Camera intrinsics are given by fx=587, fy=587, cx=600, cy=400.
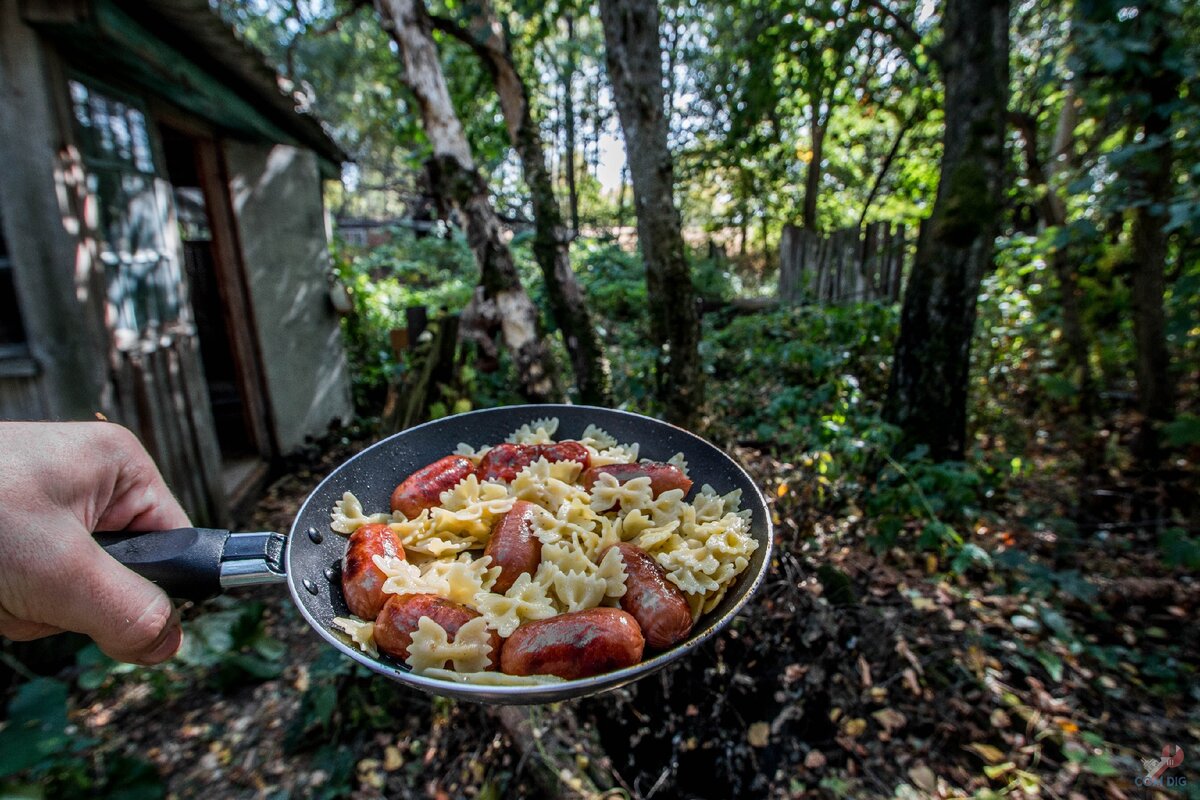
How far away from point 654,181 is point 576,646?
3156 millimetres

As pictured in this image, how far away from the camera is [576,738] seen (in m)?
2.60

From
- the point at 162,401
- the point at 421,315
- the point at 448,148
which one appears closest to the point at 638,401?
the point at 421,315

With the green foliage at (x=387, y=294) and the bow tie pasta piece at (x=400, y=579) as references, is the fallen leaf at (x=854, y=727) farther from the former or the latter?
the green foliage at (x=387, y=294)

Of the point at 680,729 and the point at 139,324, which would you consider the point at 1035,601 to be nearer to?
the point at 680,729

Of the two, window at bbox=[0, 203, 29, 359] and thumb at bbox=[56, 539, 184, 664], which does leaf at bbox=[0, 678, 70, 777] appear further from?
window at bbox=[0, 203, 29, 359]

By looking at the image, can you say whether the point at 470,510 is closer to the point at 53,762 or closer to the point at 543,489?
the point at 543,489

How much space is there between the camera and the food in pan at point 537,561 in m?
1.21

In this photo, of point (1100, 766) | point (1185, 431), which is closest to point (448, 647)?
point (1100, 766)

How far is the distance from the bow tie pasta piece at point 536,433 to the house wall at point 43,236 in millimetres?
2669

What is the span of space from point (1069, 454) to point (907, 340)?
82.4 inches

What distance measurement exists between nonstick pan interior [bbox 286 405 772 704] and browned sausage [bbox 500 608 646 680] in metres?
0.05

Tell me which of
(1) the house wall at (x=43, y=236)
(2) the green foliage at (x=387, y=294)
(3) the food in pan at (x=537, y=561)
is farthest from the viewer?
(2) the green foliage at (x=387, y=294)

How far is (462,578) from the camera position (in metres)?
1.38

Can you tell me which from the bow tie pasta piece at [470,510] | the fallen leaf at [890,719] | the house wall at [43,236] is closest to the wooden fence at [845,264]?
the fallen leaf at [890,719]
